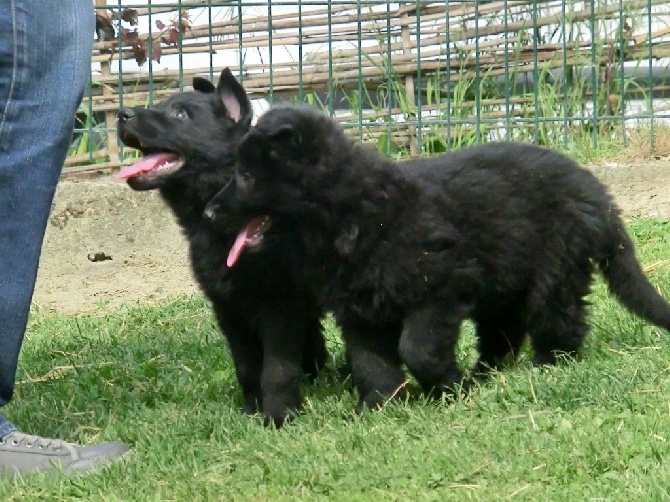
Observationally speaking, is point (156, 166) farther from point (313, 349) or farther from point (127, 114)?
point (313, 349)

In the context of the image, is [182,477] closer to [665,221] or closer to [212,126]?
[212,126]

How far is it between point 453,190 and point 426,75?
14.1 ft

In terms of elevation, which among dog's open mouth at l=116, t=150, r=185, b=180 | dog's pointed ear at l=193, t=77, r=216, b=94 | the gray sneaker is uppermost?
dog's pointed ear at l=193, t=77, r=216, b=94

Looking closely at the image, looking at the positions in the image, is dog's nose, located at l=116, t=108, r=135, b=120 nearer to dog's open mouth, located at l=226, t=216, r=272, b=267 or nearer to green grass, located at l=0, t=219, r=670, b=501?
dog's open mouth, located at l=226, t=216, r=272, b=267

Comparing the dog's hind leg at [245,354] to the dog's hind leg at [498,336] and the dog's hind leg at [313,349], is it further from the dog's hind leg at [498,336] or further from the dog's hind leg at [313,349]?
the dog's hind leg at [498,336]

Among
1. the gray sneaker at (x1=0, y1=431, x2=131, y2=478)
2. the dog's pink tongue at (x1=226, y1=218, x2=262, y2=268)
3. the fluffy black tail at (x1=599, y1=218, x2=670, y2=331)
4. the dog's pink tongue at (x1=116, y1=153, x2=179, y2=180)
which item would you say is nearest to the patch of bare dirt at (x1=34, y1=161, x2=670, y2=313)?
the dog's pink tongue at (x1=116, y1=153, x2=179, y2=180)

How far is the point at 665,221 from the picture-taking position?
7.04 m

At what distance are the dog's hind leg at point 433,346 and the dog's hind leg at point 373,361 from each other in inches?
4.2

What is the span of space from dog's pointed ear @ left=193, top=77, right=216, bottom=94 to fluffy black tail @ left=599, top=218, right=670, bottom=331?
5.41 ft

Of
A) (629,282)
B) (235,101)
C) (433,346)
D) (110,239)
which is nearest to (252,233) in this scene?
(235,101)

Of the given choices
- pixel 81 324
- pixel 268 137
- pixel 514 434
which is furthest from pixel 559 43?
pixel 514 434

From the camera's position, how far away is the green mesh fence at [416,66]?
7586 millimetres

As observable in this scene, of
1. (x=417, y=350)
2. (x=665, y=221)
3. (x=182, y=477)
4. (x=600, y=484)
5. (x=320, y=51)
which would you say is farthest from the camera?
(x=320, y=51)

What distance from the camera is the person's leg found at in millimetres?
3357
